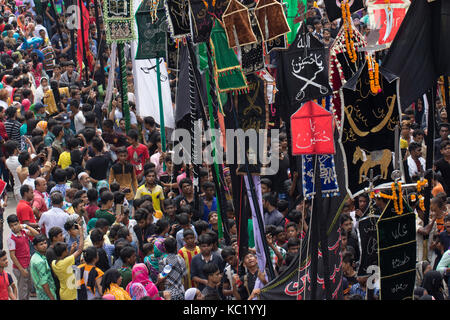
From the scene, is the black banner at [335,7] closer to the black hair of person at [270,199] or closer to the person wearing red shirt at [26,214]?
the black hair of person at [270,199]

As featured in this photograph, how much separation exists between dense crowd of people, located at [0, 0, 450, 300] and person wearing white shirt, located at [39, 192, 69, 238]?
0.02m

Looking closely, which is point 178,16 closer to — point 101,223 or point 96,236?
point 101,223

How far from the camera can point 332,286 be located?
1091 cm

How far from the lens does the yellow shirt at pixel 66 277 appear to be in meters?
11.1

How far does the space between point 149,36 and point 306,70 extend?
235 inches

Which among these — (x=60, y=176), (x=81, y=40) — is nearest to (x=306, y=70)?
(x=60, y=176)

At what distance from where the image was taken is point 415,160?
50.4ft

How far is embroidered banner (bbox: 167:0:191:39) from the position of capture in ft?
43.7

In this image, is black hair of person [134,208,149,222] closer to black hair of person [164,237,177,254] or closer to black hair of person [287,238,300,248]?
black hair of person [164,237,177,254]

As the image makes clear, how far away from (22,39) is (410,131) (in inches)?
461

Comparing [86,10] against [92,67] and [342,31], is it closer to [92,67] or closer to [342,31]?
[92,67]

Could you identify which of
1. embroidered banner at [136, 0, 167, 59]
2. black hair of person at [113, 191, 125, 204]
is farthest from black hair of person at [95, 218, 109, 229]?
embroidered banner at [136, 0, 167, 59]

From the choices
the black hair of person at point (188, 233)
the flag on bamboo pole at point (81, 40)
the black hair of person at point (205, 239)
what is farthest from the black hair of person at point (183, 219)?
the flag on bamboo pole at point (81, 40)

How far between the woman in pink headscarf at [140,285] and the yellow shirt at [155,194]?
327 cm
